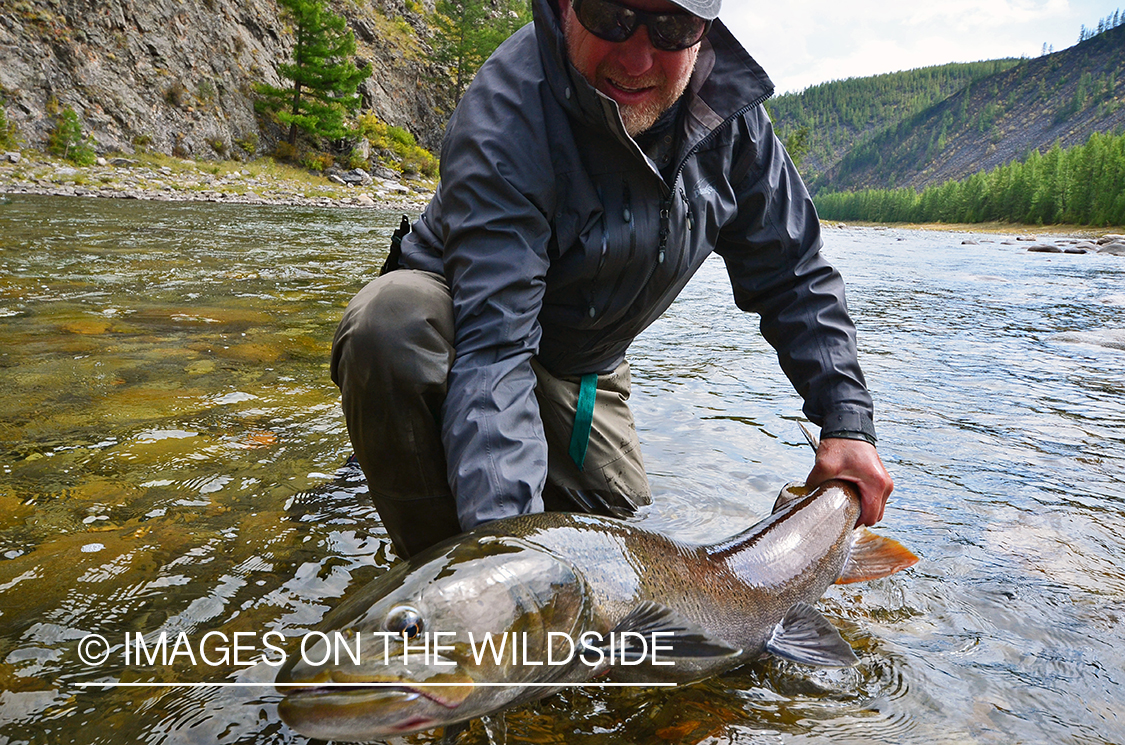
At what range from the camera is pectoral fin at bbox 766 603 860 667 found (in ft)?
6.20

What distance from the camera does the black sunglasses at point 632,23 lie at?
6.56ft

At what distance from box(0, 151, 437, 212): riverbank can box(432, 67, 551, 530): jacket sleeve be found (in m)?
17.3

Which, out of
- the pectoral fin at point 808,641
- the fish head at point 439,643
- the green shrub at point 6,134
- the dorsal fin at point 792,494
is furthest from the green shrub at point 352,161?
the fish head at point 439,643

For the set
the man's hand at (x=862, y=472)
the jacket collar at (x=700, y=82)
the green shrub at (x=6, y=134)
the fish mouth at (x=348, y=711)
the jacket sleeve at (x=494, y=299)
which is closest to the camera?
the fish mouth at (x=348, y=711)

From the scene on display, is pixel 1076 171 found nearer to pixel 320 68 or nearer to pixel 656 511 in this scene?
pixel 320 68

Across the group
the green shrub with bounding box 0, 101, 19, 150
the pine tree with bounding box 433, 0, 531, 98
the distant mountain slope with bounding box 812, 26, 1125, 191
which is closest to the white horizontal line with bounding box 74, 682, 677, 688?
the green shrub with bounding box 0, 101, 19, 150

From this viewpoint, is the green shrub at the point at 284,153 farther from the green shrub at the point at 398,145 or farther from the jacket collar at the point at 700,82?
the jacket collar at the point at 700,82

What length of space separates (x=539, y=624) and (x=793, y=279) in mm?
1701

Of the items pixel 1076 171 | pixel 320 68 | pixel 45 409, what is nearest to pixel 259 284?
pixel 45 409

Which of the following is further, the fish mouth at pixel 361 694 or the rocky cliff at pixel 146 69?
the rocky cliff at pixel 146 69

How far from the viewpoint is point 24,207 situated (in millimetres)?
12555

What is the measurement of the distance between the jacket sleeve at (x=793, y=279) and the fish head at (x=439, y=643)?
4.60 feet

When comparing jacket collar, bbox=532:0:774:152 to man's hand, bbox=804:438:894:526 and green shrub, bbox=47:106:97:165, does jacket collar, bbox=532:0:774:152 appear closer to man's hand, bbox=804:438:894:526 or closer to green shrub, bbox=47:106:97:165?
man's hand, bbox=804:438:894:526

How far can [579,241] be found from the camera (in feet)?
7.14
